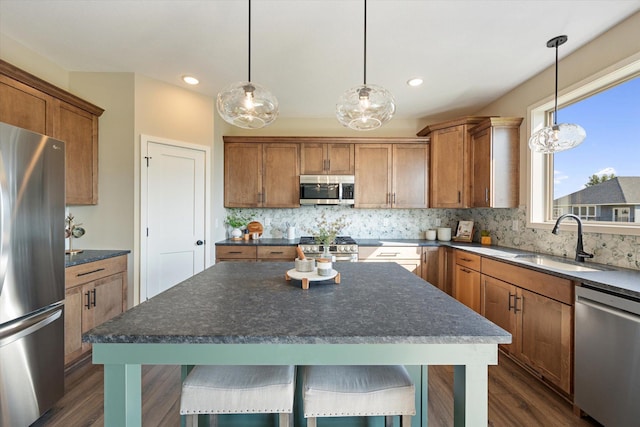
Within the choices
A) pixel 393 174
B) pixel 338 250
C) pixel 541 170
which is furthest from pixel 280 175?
pixel 541 170

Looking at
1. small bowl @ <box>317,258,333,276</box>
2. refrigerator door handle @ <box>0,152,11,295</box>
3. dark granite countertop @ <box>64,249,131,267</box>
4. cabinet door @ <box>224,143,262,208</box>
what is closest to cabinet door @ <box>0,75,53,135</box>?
refrigerator door handle @ <box>0,152,11,295</box>

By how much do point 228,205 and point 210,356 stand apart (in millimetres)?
3200

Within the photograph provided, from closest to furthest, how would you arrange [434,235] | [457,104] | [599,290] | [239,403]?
[239,403] < [599,290] < [457,104] < [434,235]

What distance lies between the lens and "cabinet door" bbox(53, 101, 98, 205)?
2.50 m

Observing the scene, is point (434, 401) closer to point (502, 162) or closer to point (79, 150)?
point (502, 162)

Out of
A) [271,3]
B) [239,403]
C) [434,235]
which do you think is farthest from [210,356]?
[434,235]

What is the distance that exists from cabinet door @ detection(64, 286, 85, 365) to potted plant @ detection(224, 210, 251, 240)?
74.6 inches

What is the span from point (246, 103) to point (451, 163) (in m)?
2.99

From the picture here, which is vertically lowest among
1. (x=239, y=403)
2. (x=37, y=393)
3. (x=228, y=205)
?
(x=37, y=393)

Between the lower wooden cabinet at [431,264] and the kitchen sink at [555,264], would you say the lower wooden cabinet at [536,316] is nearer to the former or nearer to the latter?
the kitchen sink at [555,264]

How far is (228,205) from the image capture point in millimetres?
3930

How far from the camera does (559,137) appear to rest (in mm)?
2082

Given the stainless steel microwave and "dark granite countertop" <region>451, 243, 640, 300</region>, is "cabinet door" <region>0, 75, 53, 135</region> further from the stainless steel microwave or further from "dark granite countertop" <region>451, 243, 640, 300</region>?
"dark granite countertop" <region>451, 243, 640, 300</region>

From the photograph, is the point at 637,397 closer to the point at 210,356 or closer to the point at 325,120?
the point at 210,356
